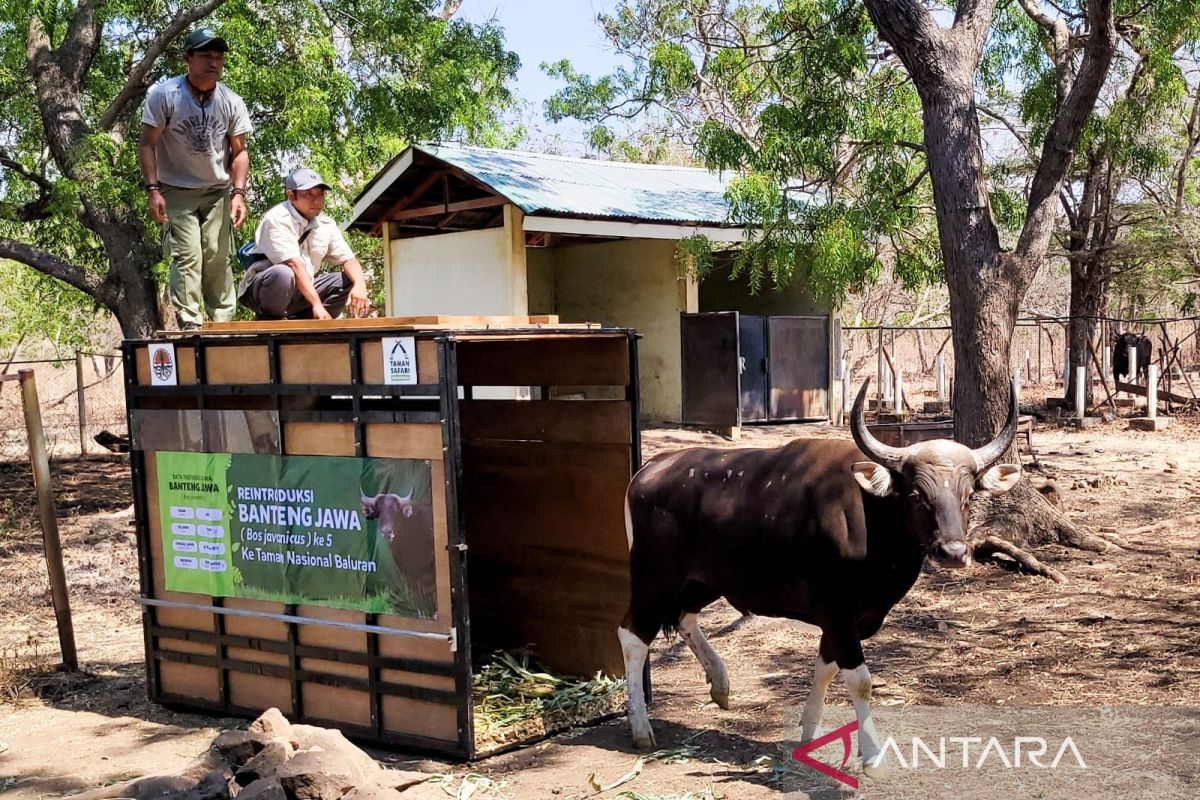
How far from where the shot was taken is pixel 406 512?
5.68m

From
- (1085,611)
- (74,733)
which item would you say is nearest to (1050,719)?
(1085,611)

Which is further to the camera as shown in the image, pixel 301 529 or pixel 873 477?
pixel 301 529

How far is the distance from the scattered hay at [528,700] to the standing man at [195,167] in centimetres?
265

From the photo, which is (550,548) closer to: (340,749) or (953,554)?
(340,749)

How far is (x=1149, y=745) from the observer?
5387 mm

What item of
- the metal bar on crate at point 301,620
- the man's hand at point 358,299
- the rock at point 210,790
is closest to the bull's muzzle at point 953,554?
the metal bar on crate at point 301,620

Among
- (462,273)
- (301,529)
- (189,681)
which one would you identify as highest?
(462,273)

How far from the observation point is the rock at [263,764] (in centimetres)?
483

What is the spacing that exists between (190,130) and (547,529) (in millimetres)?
3124

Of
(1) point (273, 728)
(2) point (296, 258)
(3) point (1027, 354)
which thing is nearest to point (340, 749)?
(1) point (273, 728)

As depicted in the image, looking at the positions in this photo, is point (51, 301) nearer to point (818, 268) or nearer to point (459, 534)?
point (818, 268)

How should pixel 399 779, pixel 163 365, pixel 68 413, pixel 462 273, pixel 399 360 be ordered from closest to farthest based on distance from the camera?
pixel 399 779
pixel 399 360
pixel 163 365
pixel 462 273
pixel 68 413

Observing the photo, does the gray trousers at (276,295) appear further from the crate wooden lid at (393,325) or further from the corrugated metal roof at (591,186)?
the corrugated metal roof at (591,186)

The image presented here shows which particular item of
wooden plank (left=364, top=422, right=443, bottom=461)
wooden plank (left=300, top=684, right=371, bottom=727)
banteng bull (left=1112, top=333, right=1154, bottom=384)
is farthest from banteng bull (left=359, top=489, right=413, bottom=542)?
banteng bull (left=1112, top=333, right=1154, bottom=384)
